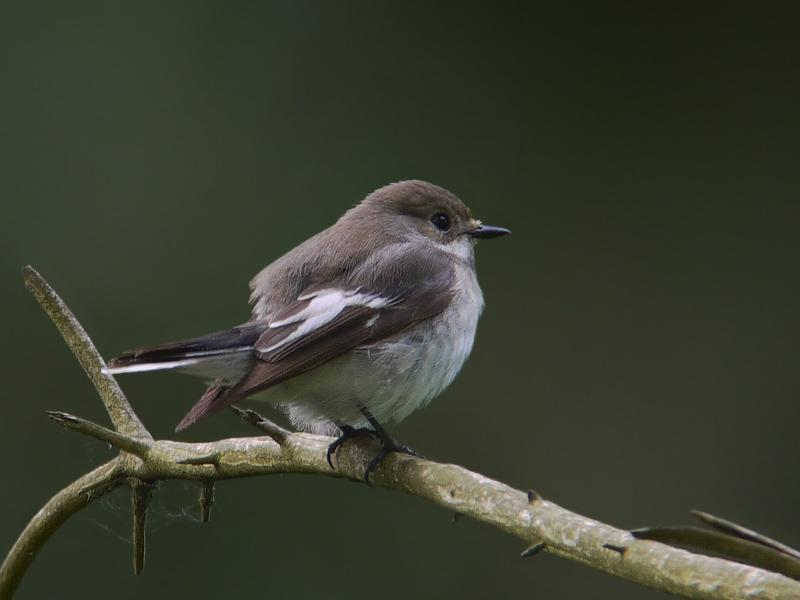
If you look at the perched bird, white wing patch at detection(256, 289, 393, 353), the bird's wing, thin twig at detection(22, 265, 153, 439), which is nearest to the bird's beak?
the perched bird

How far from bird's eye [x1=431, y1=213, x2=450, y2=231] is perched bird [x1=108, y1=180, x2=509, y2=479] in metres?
0.27

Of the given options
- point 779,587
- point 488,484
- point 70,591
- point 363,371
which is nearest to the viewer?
point 779,587

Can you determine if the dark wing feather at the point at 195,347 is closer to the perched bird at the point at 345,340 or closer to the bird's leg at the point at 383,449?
the perched bird at the point at 345,340

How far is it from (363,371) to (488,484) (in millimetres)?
1145

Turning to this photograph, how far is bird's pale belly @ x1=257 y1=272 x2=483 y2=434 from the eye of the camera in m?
2.99

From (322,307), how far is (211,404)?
1.73 feet

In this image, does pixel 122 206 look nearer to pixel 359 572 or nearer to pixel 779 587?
pixel 359 572

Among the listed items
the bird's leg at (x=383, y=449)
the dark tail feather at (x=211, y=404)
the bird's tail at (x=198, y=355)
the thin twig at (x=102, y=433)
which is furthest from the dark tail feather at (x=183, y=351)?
the bird's leg at (x=383, y=449)

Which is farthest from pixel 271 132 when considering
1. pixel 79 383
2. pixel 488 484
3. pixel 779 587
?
pixel 779 587

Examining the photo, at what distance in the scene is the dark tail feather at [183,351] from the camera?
98.9 inches

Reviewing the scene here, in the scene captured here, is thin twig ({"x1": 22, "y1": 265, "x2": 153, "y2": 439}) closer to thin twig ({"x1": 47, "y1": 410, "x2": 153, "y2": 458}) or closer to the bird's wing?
thin twig ({"x1": 47, "y1": 410, "x2": 153, "y2": 458})

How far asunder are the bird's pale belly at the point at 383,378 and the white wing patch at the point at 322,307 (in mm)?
113

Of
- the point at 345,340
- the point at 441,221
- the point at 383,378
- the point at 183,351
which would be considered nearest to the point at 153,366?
the point at 183,351

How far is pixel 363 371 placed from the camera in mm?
2994
